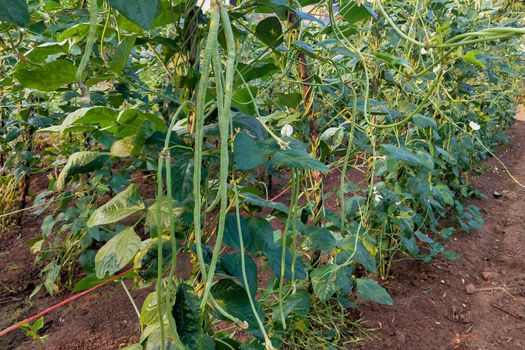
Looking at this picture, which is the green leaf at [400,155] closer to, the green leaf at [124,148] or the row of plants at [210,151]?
the row of plants at [210,151]

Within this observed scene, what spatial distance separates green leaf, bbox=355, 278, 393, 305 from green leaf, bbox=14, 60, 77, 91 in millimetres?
1002

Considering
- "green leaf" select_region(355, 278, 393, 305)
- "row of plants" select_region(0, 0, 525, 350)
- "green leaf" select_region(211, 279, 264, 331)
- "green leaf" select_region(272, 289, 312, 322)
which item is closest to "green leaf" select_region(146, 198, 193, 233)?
"row of plants" select_region(0, 0, 525, 350)

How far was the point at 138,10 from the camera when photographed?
1.35 feet

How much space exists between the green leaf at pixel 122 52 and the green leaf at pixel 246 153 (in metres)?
0.21

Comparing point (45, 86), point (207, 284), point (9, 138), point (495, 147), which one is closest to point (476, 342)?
point (207, 284)

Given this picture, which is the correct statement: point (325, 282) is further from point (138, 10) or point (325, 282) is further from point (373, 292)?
point (138, 10)

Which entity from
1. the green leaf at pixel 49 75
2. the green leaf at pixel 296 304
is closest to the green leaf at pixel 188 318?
the green leaf at pixel 49 75

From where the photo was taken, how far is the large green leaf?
69 cm

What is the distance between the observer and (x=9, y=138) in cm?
205

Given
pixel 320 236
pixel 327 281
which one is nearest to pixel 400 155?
pixel 320 236

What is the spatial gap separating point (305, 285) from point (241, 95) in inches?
30.2

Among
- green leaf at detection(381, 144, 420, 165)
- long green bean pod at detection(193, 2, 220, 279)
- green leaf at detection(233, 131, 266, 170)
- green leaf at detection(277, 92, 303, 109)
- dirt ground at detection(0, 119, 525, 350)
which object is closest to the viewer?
long green bean pod at detection(193, 2, 220, 279)

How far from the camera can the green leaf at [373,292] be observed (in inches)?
48.9

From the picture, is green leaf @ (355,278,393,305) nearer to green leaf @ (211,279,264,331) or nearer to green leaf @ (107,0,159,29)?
green leaf @ (211,279,264,331)
